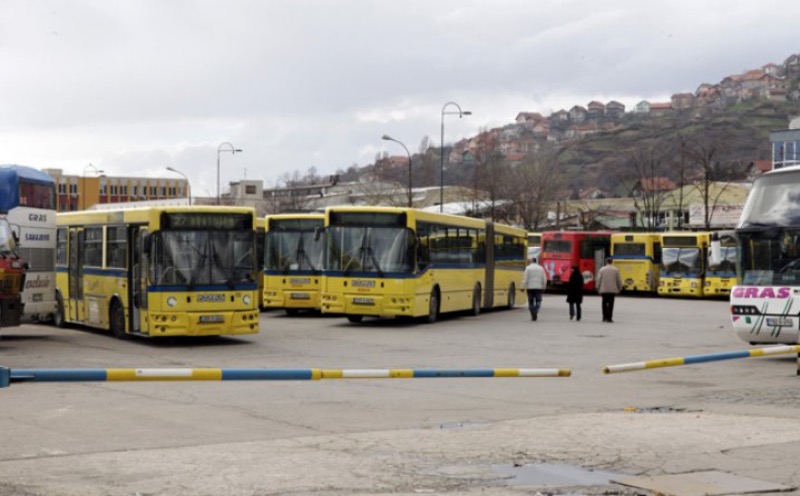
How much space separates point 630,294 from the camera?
188 ft

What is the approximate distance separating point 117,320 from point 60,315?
4356 millimetres

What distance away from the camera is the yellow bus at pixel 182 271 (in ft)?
71.8

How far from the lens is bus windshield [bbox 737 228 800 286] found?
65.3 ft

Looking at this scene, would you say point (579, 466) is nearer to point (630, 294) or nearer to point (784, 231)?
point (784, 231)

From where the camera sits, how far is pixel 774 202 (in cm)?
2069

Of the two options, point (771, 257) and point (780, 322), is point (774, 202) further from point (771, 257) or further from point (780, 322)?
point (780, 322)

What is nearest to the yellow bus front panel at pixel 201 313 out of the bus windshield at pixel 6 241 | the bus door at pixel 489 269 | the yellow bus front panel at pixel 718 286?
the bus windshield at pixel 6 241

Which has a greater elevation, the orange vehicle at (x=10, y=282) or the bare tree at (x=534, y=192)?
the bare tree at (x=534, y=192)

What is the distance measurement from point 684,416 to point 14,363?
1148cm

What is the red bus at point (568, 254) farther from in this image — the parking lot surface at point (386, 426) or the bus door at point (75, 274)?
the parking lot surface at point (386, 426)

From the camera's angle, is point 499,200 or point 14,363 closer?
point 14,363

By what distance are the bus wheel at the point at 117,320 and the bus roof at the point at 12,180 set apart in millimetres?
2977

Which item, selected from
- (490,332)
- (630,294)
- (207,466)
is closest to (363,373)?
(207,466)

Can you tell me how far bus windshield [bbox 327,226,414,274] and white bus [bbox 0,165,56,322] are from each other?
7.11m
